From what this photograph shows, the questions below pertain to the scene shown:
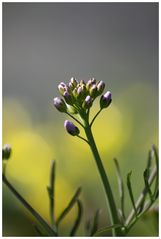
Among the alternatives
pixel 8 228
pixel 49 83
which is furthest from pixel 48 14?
→ pixel 8 228

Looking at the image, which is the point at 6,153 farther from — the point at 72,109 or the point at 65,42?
the point at 65,42

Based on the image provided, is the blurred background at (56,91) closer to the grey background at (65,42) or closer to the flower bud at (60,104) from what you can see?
the grey background at (65,42)

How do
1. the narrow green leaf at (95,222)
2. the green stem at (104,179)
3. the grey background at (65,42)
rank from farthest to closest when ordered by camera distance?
the grey background at (65,42) < the narrow green leaf at (95,222) < the green stem at (104,179)

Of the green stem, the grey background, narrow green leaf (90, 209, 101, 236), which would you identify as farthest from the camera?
the grey background

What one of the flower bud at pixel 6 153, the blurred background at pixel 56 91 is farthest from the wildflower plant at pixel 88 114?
the blurred background at pixel 56 91

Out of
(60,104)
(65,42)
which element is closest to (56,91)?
(65,42)

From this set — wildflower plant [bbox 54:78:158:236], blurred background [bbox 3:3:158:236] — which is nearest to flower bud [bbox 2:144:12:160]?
wildflower plant [bbox 54:78:158:236]

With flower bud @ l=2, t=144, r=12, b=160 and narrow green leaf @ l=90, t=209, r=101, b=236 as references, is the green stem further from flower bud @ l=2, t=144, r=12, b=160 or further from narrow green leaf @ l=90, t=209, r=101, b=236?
flower bud @ l=2, t=144, r=12, b=160
